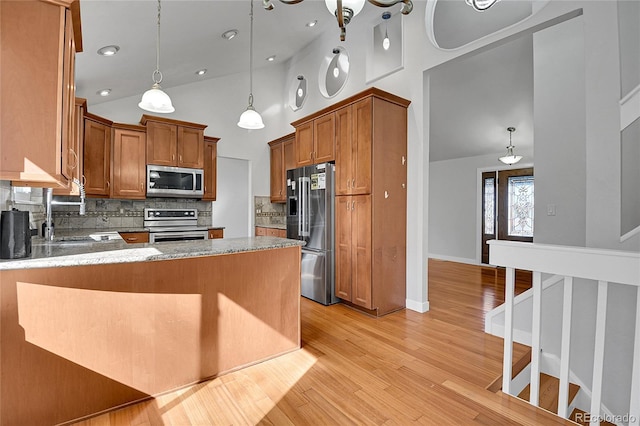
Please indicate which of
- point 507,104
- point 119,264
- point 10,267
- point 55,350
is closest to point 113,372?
point 55,350

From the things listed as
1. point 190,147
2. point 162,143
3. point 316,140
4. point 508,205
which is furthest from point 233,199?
point 508,205

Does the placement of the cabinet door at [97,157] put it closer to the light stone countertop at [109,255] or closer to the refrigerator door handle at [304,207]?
the light stone countertop at [109,255]

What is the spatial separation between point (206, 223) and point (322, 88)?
3.07 meters

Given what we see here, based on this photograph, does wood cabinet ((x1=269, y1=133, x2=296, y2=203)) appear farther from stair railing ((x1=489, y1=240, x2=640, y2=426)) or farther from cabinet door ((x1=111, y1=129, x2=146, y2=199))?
stair railing ((x1=489, y1=240, x2=640, y2=426))

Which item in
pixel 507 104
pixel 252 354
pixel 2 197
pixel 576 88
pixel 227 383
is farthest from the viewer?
pixel 507 104

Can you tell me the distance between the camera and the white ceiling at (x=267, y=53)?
2863 millimetres

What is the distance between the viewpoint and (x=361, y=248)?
3.34 meters

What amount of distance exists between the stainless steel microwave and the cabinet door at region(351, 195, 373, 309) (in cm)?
269

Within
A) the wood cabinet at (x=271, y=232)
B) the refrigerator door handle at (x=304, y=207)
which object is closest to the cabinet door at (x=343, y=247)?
the refrigerator door handle at (x=304, y=207)

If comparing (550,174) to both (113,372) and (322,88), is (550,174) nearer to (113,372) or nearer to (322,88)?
(322,88)

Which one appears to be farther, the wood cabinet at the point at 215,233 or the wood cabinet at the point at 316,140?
the wood cabinet at the point at 215,233

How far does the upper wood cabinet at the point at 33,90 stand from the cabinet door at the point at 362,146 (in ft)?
8.20

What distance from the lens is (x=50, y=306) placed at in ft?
5.01

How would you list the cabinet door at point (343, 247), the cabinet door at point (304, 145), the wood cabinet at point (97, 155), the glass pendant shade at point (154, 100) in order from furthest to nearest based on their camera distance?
the cabinet door at point (304, 145) < the wood cabinet at point (97, 155) < the cabinet door at point (343, 247) < the glass pendant shade at point (154, 100)
